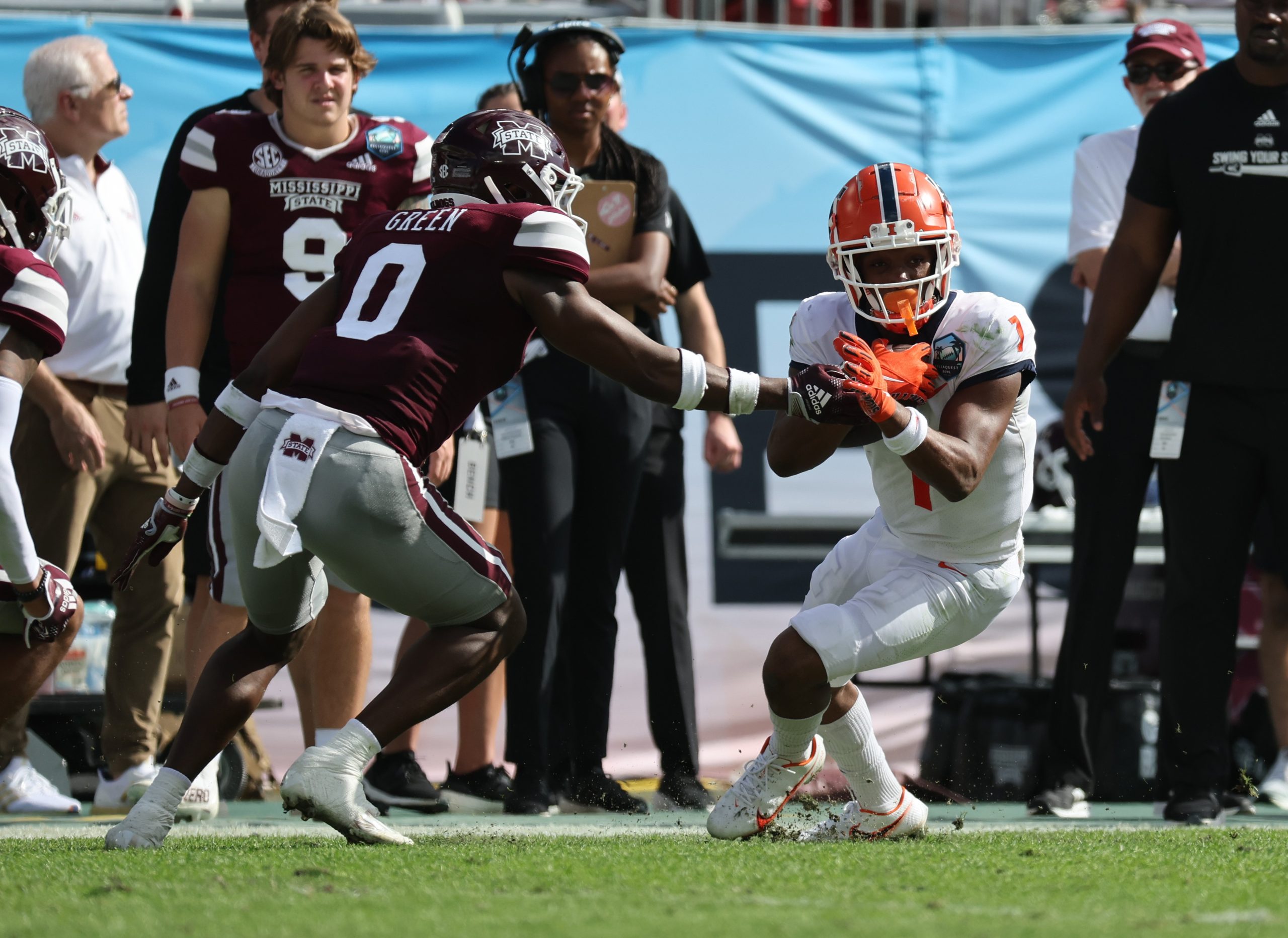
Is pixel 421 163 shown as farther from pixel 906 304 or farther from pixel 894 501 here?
pixel 894 501

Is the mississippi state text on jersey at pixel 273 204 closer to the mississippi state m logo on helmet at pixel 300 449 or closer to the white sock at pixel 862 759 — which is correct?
the mississippi state m logo on helmet at pixel 300 449

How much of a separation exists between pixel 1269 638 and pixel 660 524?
196 centimetres

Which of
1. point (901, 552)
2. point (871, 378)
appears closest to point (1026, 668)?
point (901, 552)

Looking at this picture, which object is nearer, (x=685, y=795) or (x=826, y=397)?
(x=826, y=397)

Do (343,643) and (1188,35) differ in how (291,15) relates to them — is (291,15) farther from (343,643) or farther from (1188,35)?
(1188,35)

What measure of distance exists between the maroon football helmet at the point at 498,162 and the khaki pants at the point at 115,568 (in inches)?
60.3

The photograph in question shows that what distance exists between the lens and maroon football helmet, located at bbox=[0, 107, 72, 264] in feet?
12.5

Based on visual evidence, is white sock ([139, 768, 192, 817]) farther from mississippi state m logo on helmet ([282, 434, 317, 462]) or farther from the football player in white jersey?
the football player in white jersey

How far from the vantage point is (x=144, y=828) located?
3.62m

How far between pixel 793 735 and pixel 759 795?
0.61ft

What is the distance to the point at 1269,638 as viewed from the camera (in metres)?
5.37

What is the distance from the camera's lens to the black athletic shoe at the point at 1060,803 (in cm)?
489

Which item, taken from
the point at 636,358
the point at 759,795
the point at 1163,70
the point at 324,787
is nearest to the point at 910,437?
the point at 636,358

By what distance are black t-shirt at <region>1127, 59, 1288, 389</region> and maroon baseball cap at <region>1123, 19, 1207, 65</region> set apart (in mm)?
703
